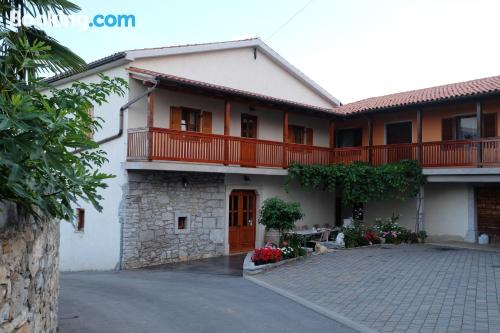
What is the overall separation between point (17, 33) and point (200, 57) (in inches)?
446

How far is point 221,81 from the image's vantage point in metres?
16.7

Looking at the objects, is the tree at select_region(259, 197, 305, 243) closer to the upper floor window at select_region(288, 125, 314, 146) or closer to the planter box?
the planter box

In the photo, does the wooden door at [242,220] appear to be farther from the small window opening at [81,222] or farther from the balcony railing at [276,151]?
the small window opening at [81,222]

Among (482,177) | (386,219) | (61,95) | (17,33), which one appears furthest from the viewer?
(386,219)

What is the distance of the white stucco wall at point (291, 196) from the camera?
51.6ft

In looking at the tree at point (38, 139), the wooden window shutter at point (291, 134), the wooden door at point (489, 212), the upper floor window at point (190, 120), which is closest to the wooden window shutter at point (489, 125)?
the wooden door at point (489, 212)

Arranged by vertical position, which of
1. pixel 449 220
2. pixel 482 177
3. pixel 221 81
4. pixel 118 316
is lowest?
pixel 118 316

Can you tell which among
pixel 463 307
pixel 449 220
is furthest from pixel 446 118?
pixel 463 307

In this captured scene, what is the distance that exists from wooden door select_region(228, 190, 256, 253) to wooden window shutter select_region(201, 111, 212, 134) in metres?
2.44

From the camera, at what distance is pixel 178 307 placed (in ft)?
25.6

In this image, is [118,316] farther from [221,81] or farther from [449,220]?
[449,220]

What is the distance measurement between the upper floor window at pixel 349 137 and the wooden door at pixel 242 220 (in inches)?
249

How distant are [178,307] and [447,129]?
13.4 meters

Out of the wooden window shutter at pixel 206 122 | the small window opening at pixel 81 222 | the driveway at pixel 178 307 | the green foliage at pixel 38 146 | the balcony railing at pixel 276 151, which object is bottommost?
the driveway at pixel 178 307
